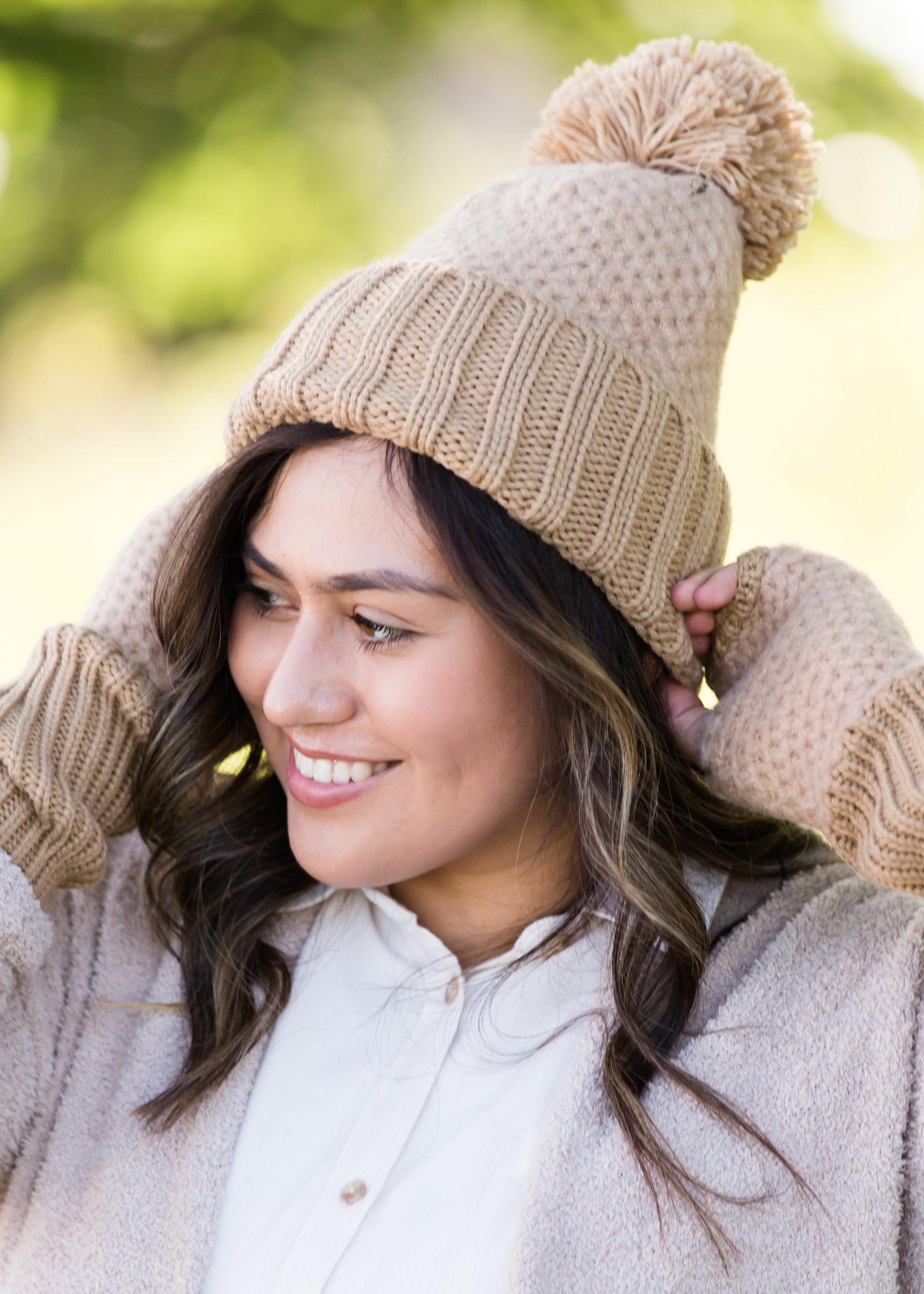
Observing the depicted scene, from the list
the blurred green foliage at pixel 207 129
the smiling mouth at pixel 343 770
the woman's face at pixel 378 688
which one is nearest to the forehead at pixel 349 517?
the woman's face at pixel 378 688

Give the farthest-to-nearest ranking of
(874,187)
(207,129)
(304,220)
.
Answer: (304,220), (207,129), (874,187)

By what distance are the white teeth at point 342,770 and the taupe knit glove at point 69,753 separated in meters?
0.31

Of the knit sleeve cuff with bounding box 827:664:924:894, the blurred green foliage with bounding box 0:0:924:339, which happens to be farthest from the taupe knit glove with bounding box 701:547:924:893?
the blurred green foliage with bounding box 0:0:924:339

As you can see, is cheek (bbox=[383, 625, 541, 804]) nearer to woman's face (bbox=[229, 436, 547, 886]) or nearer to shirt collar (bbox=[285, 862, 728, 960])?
woman's face (bbox=[229, 436, 547, 886])

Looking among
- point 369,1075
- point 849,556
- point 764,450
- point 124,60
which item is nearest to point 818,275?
point 764,450

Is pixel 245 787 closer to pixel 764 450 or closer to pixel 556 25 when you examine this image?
pixel 764 450

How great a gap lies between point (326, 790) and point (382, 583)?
275 mm

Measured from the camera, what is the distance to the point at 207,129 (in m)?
4.94

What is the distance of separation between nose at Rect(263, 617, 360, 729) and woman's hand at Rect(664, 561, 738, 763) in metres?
0.43

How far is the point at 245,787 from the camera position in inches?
72.1

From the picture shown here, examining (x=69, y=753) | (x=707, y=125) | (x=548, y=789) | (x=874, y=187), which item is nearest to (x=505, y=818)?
(x=548, y=789)

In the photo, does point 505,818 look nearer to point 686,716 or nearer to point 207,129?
point 686,716

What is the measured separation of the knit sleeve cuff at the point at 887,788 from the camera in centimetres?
133

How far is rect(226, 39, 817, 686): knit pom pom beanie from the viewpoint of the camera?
1426mm
